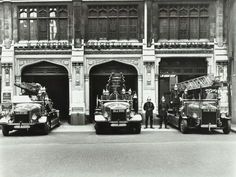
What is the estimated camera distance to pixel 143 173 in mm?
8984

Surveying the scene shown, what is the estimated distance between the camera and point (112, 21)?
83.2 feet

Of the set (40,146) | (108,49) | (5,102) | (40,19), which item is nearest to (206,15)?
(108,49)

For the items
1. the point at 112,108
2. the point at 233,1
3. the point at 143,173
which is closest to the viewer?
the point at 143,173

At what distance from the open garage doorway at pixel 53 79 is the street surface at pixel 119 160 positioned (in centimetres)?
1129

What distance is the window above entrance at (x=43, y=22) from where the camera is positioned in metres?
25.3

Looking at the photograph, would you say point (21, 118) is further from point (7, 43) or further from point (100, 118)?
point (7, 43)

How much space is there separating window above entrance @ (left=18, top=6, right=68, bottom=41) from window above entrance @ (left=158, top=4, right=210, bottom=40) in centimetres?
594

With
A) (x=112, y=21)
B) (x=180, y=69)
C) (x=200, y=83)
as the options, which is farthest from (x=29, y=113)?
(x=180, y=69)

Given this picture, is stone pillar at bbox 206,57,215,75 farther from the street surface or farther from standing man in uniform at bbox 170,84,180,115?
the street surface

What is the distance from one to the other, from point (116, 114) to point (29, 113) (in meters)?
3.92

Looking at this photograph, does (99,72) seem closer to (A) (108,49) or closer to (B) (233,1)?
(A) (108,49)

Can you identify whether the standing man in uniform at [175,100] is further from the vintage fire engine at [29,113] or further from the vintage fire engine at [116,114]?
the vintage fire engine at [29,113]

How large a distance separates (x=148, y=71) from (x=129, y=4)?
13.9ft

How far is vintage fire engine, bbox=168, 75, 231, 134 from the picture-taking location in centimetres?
1891
